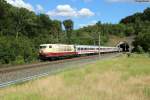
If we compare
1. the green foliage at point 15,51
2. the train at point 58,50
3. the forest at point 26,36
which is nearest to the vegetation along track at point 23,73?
the green foliage at point 15,51

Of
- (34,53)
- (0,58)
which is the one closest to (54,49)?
(34,53)

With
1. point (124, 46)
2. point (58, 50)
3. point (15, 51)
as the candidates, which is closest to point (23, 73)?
point (15, 51)

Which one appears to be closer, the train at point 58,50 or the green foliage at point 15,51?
the green foliage at point 15,51

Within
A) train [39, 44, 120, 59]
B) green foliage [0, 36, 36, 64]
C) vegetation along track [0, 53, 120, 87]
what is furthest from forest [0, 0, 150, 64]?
vegetation along track [0, 53, 120, 87]

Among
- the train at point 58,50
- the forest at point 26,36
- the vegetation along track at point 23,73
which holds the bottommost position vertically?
the vegetation along track at point 23,73

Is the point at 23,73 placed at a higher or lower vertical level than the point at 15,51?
lower

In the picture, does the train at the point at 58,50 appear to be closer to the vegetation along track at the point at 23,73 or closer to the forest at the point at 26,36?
the forest at the point at 26,36

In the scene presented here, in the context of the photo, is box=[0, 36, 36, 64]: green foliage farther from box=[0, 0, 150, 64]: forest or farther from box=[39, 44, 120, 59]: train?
box=[39, 44, 120, 59]: train

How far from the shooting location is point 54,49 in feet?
176

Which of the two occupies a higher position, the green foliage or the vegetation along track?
the green foliage

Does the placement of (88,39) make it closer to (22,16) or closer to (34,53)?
(22,16)

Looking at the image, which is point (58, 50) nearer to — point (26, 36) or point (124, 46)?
point (26, 36)

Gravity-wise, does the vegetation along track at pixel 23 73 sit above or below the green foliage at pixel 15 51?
below

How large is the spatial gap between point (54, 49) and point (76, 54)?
1675 cm
